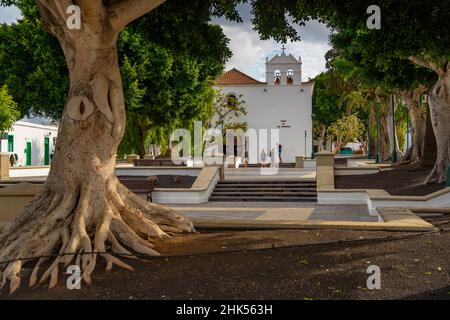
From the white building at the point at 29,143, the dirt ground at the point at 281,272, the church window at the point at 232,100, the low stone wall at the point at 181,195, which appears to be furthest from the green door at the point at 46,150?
the dirt ground at the point at 281,272

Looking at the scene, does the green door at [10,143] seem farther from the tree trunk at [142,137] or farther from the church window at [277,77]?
the church window at [277,77]

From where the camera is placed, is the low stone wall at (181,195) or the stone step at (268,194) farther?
the stone step at (268,194)

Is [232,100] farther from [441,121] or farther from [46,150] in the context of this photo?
[441,121]

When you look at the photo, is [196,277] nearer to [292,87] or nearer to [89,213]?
[89,213]

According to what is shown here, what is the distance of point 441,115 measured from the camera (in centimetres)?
1606

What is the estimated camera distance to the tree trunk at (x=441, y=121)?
15.6 m

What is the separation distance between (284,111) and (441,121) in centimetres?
3553

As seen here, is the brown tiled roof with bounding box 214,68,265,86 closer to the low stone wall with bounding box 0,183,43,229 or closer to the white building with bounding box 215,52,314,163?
the white building with bounding box 215,52,314,163

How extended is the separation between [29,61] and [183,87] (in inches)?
380

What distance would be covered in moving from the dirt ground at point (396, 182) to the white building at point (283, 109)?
3061cm

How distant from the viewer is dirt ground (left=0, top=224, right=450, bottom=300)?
4.81 meters

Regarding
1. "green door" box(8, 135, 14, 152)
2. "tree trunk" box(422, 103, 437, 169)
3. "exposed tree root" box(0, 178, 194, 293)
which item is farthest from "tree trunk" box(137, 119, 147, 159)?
"exposed tree root" box(0, 178, 194, 293)

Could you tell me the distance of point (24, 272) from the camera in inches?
228

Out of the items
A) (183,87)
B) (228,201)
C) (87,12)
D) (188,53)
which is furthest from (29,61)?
(87,12)
